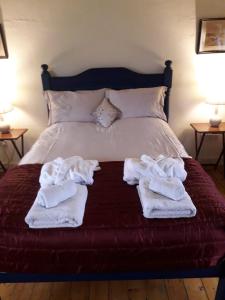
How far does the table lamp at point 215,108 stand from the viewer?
2877 mm

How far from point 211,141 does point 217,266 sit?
2.16 m

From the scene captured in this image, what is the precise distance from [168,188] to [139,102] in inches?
62.0

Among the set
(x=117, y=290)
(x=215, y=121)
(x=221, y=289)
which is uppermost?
(x=215, y=121)

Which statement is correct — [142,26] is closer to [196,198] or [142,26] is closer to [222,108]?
[222,108]

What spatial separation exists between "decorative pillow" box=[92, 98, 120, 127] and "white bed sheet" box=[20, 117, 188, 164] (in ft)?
0.21

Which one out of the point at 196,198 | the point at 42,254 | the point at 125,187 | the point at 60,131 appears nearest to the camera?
the point at 42,254

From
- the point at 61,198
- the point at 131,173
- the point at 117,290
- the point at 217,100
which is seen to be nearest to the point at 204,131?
the point at 217,100

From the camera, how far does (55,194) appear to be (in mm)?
1441

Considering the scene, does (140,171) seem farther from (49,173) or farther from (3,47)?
(3,47)

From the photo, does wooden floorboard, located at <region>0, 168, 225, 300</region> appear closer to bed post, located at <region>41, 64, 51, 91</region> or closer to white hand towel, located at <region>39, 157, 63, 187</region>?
white hand towel, located at <region>39, 157, 63, 187</region>

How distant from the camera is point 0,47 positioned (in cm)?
298

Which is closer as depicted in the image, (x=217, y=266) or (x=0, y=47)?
(x=217, y=266)

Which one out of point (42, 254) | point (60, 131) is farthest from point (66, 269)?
point (60, 131)

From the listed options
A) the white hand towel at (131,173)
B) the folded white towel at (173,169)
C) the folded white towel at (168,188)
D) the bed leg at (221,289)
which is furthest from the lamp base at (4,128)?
the bed leg at (221,289)
